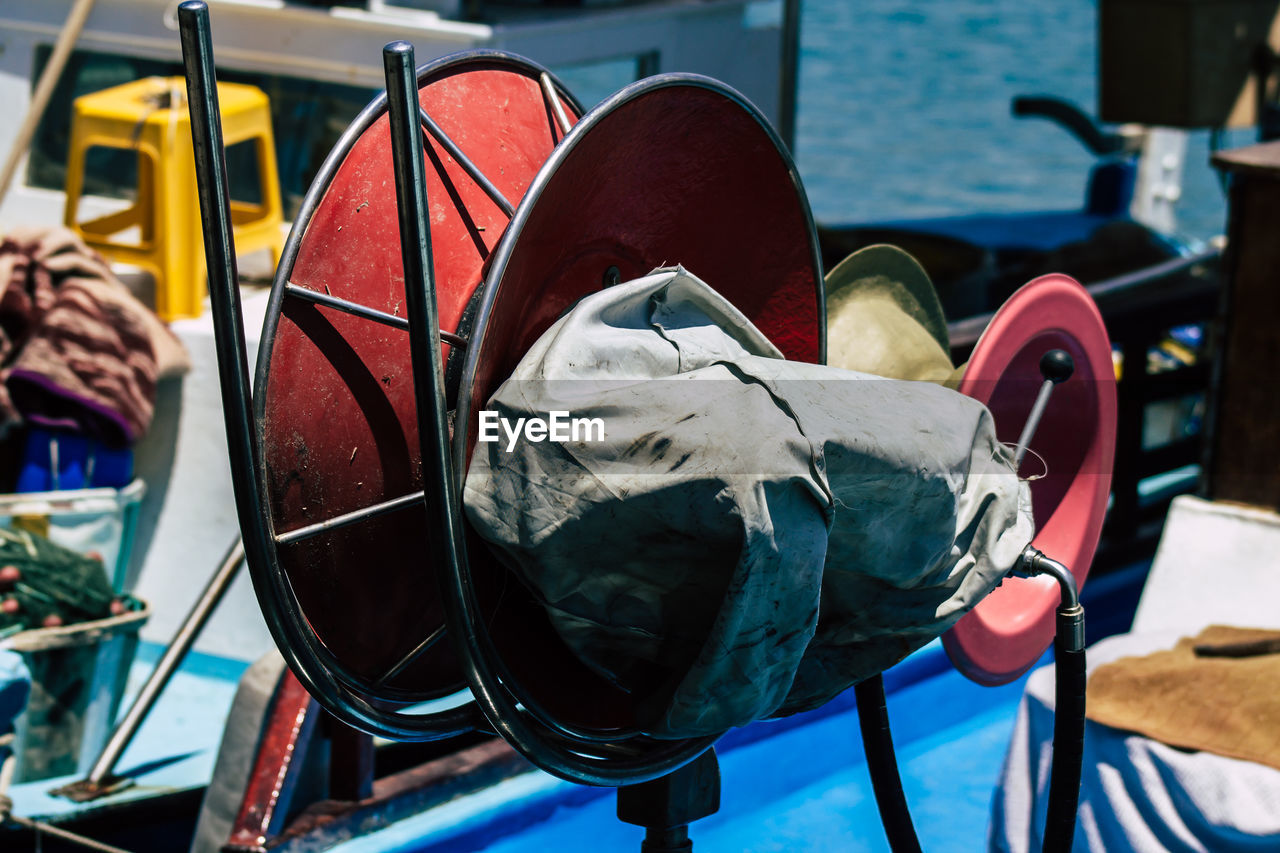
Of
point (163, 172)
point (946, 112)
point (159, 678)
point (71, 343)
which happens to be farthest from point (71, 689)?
point (946, 112)

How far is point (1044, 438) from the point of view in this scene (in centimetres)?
199

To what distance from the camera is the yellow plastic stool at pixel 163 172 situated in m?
4.04

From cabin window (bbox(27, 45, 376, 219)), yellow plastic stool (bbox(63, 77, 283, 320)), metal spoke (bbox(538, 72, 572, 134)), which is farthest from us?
cabin window (bbox(27, 45, 376, 219))

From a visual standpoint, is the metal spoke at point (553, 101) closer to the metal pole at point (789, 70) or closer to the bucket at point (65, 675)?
the bucket at point (65, 675)

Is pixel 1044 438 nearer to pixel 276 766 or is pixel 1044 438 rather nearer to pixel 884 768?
pixel 884 768

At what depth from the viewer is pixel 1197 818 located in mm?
2072

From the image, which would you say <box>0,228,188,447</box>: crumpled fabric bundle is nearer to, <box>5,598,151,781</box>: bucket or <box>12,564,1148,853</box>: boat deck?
<box>5,598,151,781</box>: bucket

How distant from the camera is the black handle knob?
1736mm

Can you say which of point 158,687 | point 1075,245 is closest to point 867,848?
point 158,687

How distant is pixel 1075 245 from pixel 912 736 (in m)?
3.60

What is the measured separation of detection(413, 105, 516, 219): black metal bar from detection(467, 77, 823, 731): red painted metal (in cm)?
10

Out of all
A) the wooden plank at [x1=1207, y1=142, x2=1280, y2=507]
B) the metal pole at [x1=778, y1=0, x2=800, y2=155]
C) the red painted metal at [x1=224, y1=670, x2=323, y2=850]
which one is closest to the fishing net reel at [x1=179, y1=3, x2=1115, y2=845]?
the red painted metal at [x1=224, y1=670, x2=323, y2=850]

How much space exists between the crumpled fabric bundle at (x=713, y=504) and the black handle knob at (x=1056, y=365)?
0.40 m

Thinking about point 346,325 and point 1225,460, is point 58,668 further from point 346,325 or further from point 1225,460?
point 1225,460
